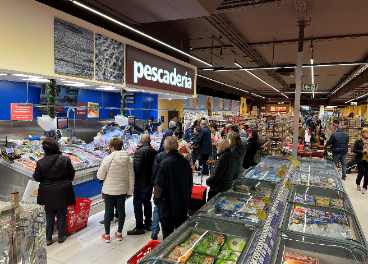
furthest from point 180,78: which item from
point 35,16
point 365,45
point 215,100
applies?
point 215,100

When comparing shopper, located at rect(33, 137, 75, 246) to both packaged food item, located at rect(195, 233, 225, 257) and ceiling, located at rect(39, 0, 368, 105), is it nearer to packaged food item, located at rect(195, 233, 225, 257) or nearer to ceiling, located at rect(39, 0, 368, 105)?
ceiling, located at rect(39, 0, 368, 105)

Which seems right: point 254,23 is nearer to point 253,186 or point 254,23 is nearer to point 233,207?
point 253,186

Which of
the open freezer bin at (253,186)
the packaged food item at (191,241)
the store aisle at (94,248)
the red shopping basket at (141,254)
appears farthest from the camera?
the open freezer bin at (253,186)

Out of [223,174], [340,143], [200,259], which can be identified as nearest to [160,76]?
[223,174]

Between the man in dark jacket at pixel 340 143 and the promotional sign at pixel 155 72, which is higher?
the promotional sign at pixel 155 72

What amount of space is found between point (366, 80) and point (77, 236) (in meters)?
14.7

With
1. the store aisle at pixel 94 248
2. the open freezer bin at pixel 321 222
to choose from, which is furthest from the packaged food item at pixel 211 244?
the store aisle at pixel 94 248

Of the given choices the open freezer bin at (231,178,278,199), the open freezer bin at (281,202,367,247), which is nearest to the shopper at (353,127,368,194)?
the open freezer bin at (231,178,278,199)

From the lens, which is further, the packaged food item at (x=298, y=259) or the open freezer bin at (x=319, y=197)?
the open freezer bin at (x=319, y=197)

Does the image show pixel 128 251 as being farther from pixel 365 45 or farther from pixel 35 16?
pixel 365 45

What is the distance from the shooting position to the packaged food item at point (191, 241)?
2.38m

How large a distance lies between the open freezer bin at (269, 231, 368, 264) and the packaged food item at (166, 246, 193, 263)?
68 cm

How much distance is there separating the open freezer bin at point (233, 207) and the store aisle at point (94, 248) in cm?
157

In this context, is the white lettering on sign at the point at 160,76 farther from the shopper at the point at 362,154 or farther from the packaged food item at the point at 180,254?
the shopper at the point at 362,154
